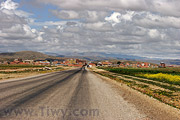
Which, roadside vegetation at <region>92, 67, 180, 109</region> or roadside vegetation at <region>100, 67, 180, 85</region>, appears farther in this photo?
roadside vegetation at <region>100, 67, 180, 85</region>

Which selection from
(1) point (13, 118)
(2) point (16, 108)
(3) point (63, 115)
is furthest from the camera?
(2) point (16, 108)

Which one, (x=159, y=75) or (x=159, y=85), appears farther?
(x=159, y=75)

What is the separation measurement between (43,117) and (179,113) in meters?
7.16

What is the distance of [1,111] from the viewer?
9430 millimetres

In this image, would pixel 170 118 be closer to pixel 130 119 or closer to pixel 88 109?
pixel 130 119

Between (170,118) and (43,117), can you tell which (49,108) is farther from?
(170,118)

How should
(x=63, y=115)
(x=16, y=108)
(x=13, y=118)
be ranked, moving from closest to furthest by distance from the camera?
(x=13, y=118), (x=63, y=115), (x=16, y=108)

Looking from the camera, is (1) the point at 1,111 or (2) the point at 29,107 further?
(2) the point at 29,107

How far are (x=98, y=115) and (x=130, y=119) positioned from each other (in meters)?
1.49

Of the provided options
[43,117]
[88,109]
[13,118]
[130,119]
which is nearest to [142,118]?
[130,119]

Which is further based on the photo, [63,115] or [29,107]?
[29,107]

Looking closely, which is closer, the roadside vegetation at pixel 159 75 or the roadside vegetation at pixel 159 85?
the roadside vegetation at pixel 159 85

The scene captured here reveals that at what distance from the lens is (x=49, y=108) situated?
409 inches

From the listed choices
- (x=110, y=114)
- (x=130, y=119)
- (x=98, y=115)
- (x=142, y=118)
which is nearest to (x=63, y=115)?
(x=98, y=115)
